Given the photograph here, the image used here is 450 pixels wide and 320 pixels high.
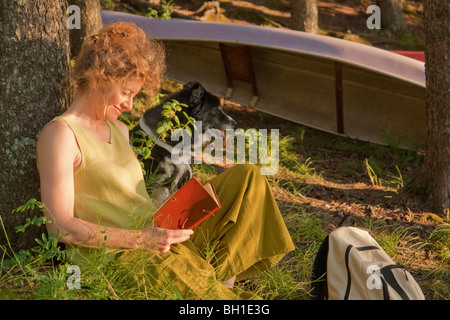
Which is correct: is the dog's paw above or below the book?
below

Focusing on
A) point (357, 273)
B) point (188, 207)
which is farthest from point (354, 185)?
point (188, 207)

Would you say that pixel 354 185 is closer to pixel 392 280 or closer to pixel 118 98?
pixel 392 280

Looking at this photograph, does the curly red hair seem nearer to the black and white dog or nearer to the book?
the book

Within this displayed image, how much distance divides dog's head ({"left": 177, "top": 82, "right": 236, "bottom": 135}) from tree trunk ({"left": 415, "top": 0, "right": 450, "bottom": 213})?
1.82 metres

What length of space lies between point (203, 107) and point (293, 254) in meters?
1.63

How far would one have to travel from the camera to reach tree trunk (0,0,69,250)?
2949 millimetres

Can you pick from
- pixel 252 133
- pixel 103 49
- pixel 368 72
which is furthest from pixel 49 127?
pixel 368 72

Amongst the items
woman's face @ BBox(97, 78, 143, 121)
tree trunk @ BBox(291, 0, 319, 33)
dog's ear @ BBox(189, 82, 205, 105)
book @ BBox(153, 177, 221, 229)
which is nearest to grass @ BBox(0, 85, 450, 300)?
book @ BBox(153, 177, 221, 229)

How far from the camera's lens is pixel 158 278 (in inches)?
101

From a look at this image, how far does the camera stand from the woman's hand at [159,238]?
8.46ft

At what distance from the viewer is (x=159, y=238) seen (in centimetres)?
258

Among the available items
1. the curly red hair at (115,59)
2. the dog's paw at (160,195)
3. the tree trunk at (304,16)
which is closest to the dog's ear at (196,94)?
the dog's paw at (160,195)

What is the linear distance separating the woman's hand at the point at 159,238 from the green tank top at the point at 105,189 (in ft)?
0.24
